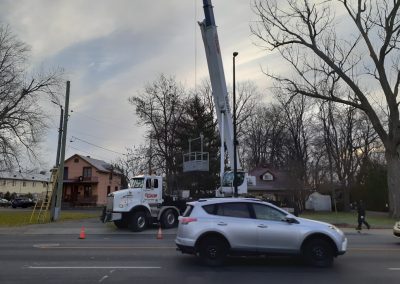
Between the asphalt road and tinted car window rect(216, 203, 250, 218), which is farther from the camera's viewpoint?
tinted car window rect(216, 203, 250, 218)

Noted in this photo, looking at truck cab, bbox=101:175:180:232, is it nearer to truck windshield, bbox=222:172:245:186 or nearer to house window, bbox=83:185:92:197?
truck windshield, bbox=222:172:245:186

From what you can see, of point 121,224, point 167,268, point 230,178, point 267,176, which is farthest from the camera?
point 267,176

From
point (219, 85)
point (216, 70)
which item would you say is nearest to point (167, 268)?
point (219, 85)

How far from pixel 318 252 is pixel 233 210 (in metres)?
2.34

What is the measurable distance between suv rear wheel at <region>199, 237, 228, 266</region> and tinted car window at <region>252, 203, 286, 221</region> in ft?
3.83

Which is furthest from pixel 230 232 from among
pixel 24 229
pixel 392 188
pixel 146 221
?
pixel 392 188

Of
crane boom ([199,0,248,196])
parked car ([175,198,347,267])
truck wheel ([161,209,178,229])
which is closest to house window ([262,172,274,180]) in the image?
crane boom ([199,0,248,196])

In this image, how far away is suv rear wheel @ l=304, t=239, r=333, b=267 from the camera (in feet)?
38.1

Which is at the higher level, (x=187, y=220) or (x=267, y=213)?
(x=267, y=213)

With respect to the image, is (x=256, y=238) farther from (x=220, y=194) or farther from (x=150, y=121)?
(x=150, y=121)

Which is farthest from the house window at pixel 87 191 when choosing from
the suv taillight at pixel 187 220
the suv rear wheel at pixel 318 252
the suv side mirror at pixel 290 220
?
the suv rear wheel at pixel 318 252

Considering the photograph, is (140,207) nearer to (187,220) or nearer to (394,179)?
(187,220)

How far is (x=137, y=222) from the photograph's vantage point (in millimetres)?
25266

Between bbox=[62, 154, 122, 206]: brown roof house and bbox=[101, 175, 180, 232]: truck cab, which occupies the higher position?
bbox=[62, 154, 122, 206]: brown roof house
